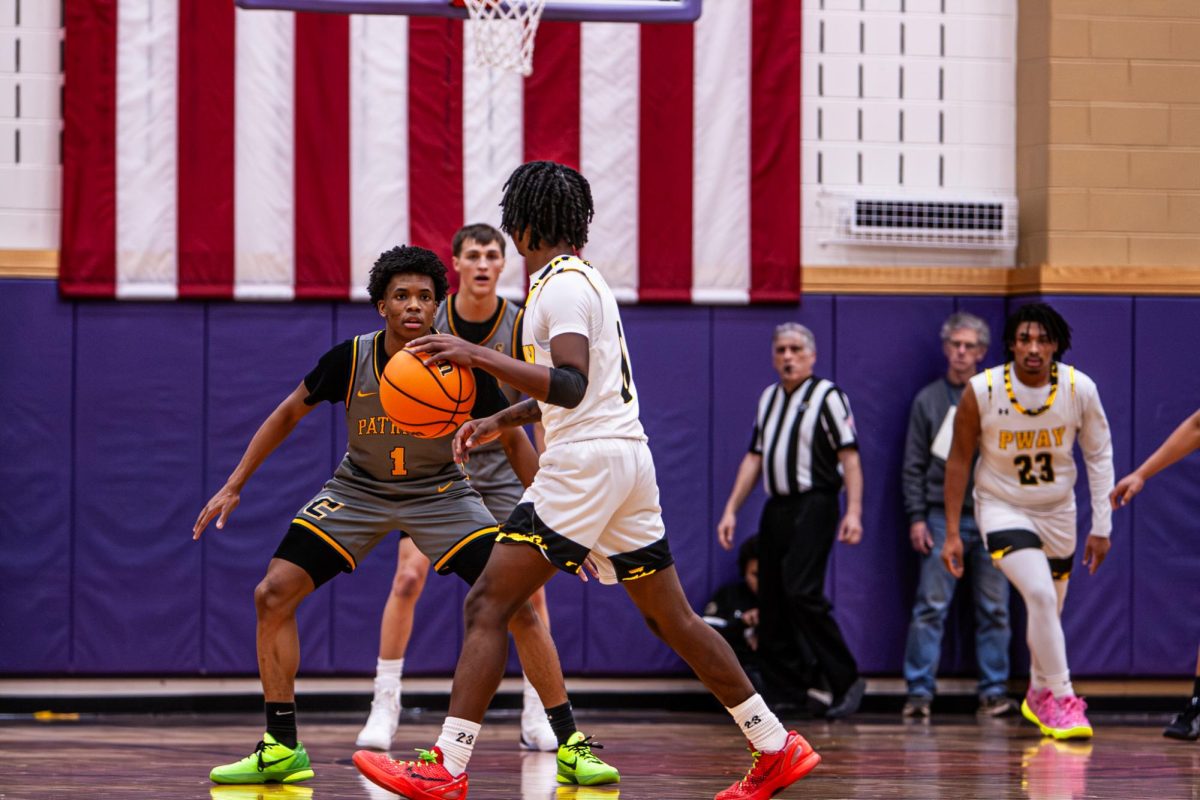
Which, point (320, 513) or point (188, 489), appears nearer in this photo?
point (320, 513)

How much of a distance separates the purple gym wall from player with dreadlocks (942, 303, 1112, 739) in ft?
5.72

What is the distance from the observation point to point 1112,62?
9.47 metres

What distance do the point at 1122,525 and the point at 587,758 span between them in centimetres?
483

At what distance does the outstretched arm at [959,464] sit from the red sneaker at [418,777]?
372 centimetres

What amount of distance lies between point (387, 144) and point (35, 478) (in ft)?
9.05

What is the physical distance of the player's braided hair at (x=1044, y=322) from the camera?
7477mm

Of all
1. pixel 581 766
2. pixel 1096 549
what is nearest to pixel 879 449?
pixel 1096 549

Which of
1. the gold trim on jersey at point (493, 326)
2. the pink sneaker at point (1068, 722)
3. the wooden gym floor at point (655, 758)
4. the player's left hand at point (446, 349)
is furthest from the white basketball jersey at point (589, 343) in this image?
the pink sneaker at point (1068, 722)

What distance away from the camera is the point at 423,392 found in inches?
201

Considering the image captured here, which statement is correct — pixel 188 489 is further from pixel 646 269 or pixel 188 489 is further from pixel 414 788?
pixel 414 788

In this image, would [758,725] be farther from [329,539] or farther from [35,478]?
[35,478]

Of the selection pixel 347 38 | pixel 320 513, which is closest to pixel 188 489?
pixel 347 38

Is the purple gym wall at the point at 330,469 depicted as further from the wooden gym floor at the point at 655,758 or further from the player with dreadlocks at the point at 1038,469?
the player with dreadlocks at the point at 1038,469

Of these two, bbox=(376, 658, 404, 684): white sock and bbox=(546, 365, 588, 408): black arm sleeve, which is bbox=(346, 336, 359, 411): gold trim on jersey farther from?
bbox=(376, 658, 404, 684): white sock
